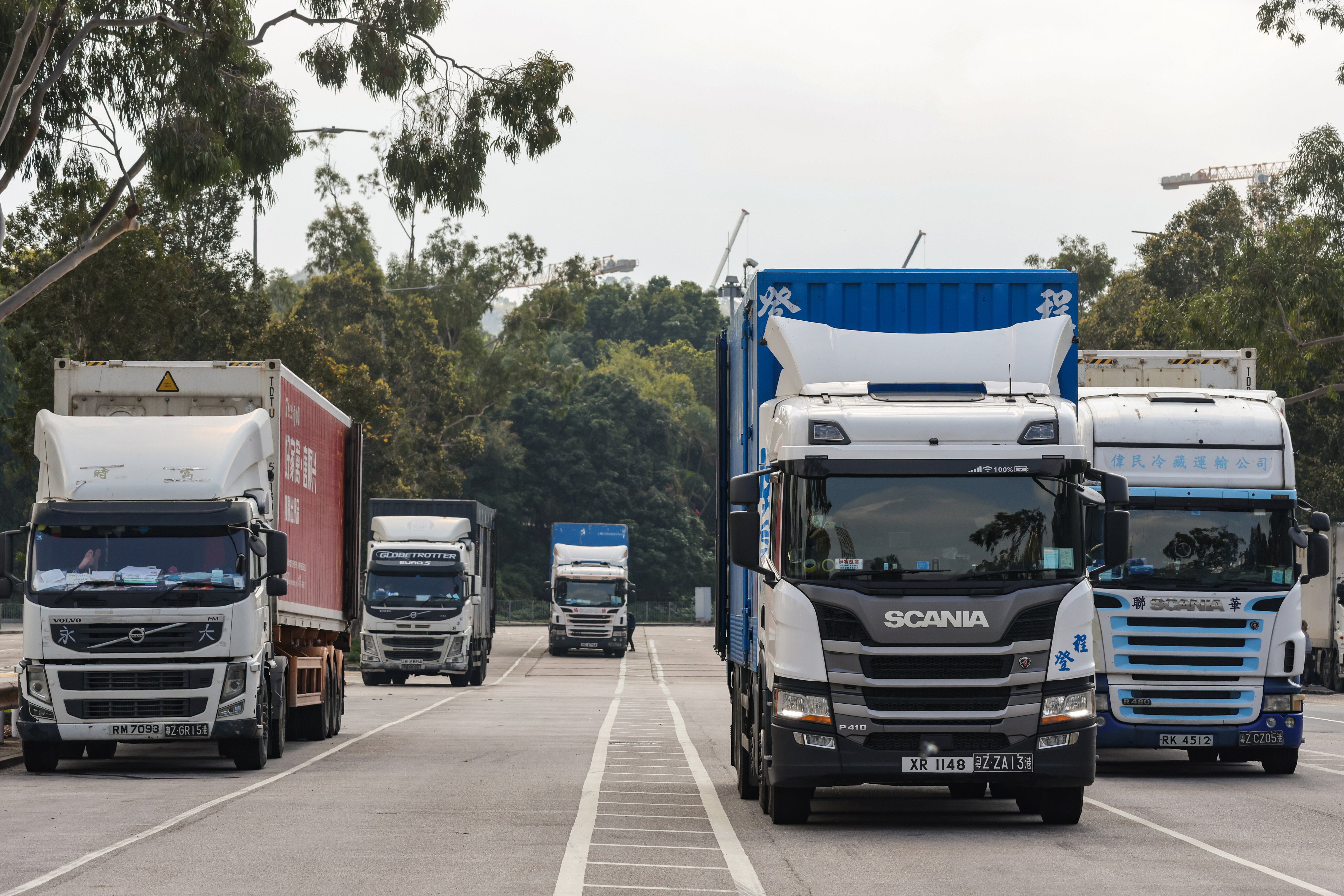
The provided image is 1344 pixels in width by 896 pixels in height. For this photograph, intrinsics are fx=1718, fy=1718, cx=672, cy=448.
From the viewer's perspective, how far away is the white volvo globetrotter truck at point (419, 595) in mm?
39625

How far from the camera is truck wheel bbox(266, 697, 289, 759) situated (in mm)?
20047

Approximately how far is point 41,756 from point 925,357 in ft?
35.6

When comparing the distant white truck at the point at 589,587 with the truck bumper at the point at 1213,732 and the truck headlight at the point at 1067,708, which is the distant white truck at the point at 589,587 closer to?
the truck bumper at the point at 1213,732

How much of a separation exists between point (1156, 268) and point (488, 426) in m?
42.7

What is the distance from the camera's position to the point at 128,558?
58.0ft

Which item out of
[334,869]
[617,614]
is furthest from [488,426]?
[334,869]

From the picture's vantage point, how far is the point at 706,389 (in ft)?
413

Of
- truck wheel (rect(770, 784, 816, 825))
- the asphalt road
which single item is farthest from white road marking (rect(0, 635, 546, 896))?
truck wheel (rect(770, 784, 816, 825))

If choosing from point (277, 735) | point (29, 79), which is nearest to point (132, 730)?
point (277, 735)

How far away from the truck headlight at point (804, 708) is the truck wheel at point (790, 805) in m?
0.80

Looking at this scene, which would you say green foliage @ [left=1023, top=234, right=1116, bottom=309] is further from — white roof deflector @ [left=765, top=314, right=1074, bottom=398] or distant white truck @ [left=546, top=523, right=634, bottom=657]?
white roof deflector @ [left=765, top=314, right=1074, bottom=398]

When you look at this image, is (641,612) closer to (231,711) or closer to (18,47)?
(18,47)

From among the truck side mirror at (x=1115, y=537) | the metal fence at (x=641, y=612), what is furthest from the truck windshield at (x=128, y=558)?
the metal fence at (x=641, y=612)

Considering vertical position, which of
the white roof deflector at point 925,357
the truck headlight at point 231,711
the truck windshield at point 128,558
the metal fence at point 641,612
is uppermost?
the white roof deflector at point 925,357
